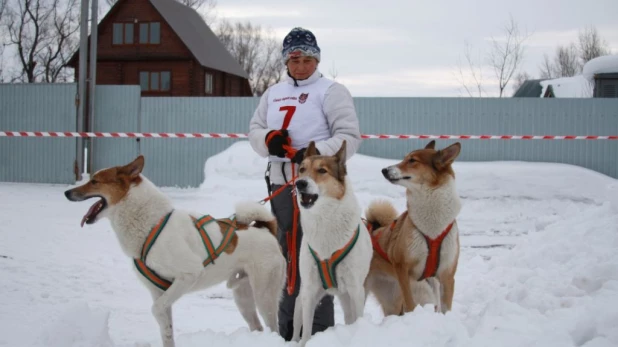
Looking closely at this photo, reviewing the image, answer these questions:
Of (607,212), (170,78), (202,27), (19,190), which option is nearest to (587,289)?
(607,212)

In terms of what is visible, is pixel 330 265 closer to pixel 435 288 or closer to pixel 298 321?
pixel 298 321

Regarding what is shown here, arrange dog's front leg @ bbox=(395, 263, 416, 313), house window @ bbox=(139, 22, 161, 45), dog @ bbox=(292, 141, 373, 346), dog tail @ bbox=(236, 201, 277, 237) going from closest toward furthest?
dog @ bbox=(292, 141, 373, 346)
dog's front leg @ bbox=(395, 263, 416, 313)
dog tail @ bbox=(236, 201, 277, 237)
house window @ bbox=(139, 22, 161, 45)

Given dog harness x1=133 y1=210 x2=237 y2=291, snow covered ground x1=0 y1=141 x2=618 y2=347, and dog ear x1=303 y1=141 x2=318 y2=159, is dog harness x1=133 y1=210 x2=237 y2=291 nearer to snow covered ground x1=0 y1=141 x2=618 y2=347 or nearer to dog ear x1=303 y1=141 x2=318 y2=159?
snow covered ground x1=0 y1=141 x2=618 y2=347

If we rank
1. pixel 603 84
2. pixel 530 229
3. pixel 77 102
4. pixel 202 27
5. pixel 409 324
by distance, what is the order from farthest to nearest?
pixel 202 27, pixel 603 84, pixel 77 102, pixel 530 229, pixel 409 324

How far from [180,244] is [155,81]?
2458cm

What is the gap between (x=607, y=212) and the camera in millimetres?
6391

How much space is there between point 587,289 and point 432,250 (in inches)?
49.5

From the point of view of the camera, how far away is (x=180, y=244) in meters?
3.69

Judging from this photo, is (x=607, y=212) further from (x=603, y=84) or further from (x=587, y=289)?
(x=603, y=84)

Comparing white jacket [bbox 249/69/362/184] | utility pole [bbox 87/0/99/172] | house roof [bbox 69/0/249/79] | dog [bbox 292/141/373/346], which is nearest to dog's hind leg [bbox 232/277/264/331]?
dog [bbox 292/141/373/346]

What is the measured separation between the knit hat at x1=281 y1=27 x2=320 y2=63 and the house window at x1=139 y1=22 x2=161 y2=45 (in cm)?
2393

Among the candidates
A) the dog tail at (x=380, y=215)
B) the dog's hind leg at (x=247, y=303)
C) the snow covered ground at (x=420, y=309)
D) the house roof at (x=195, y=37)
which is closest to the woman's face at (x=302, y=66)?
the dog tail at (x=380, y=215)

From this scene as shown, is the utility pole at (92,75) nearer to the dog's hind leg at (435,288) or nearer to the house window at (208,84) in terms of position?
the dog's hind leg at (435,288)

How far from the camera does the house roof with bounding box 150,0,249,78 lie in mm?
26219
